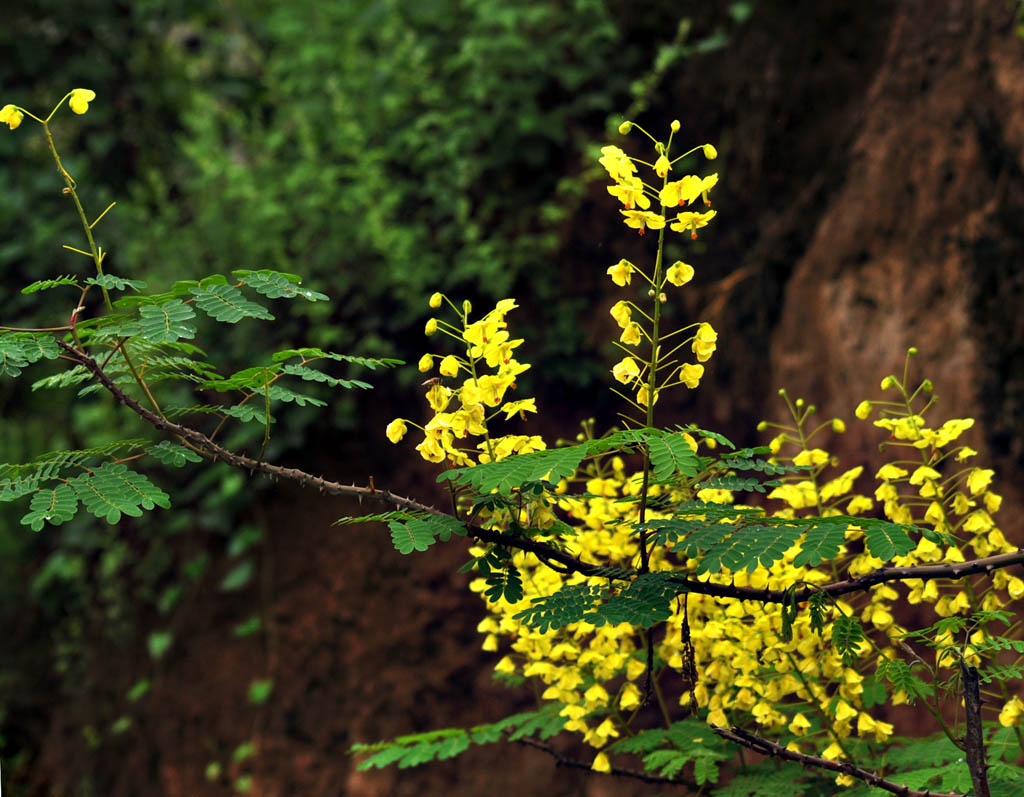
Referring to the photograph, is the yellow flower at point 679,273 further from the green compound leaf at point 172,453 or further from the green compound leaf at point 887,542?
the green compound leaf at point 172,453

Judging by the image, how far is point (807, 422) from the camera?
3.24m

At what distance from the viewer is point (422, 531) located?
1391 mm

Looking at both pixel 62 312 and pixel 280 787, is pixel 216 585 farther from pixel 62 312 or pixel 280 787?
pixel 62 312

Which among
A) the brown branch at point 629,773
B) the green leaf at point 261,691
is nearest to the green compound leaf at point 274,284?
the brown branch at point 629,773

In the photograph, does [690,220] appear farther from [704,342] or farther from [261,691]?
[261,691]

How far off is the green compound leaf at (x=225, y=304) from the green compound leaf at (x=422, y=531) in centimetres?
36

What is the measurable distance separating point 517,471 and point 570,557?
137mm

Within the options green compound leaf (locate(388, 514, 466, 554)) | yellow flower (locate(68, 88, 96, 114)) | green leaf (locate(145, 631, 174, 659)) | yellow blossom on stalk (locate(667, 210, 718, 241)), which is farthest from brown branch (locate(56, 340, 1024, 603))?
green leaf (locate(145, 631, 174, 659))

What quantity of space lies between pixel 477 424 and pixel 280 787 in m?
3.09

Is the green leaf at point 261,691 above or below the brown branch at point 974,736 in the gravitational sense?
below

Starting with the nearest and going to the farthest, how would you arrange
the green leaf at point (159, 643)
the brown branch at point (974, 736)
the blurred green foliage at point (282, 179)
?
the brown branch at point (974, 736) → the blurred green foliage at point (282, 179) → the green leaf at point (159, 643)

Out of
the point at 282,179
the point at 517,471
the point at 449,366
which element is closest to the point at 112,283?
the point at 449,366

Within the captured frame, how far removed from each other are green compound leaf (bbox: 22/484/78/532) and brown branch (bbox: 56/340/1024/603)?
193 mm

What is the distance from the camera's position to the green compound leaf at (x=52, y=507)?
1.40 meters
